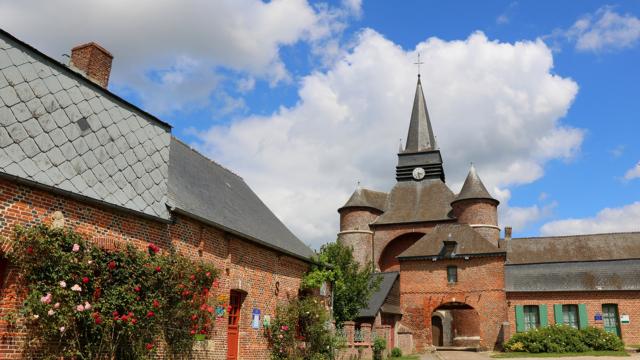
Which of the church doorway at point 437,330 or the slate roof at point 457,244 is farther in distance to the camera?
the church doorway at point 437,330

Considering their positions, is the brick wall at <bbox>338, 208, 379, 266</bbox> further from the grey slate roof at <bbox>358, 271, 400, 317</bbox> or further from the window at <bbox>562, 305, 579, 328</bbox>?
the window at <bbox>562, 305, 579, 328</bbox>

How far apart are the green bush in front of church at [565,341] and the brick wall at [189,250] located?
43.6 feet

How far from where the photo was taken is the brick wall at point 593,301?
2703 centimetres

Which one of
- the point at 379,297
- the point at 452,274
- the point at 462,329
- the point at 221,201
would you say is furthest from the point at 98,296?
the point at 462,329

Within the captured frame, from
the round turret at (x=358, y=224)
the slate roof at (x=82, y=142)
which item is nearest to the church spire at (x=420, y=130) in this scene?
the round turret at (x=358, y=224)

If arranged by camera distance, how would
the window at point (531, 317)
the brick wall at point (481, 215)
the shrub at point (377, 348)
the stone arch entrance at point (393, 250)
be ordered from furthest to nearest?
the stone arch entrance at point (393, 250) < the brick wall at point (481, 215) < the window at point (531, 317) < the shrub at point (377, 348)

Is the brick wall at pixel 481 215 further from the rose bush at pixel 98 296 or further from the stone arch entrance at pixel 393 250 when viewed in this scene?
the rose bush at pixel 98 296

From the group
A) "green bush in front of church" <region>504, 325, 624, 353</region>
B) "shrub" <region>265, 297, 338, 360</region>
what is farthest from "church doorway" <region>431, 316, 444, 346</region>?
"shrub" <region>265, 297, 338, 360</region>

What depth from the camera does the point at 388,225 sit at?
39562mm

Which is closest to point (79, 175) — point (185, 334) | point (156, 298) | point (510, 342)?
point (156, 298)

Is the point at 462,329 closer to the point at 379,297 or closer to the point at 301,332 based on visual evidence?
the point at 379,297

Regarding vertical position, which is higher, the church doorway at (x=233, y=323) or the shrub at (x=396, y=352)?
the church doorway at (x=233, y=323)

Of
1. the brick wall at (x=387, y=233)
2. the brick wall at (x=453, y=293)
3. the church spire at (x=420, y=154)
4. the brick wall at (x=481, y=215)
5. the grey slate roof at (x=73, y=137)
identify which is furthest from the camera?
the church spire at (x=420, y=154)

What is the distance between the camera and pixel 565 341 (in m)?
24.4
